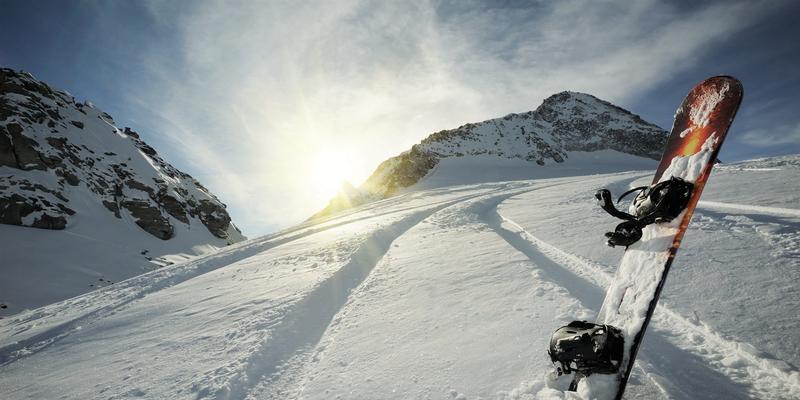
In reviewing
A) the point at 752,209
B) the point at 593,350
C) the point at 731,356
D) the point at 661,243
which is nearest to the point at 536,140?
the point at 752,209

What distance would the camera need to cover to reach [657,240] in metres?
2.28

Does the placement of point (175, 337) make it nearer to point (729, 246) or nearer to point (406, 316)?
point (406, 316)

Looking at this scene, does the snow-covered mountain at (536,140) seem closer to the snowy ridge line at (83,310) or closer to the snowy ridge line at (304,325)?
the snowy ridge line at (83,310)

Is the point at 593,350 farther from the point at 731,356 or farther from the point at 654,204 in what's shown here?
the point at 731,356

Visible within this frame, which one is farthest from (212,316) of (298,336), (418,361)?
(418,361)

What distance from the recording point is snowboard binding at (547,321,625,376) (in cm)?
189

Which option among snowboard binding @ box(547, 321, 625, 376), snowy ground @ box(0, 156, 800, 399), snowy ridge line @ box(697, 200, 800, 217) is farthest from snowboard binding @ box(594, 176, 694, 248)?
snowy ridge line @ box(697, 200, 800, 217)

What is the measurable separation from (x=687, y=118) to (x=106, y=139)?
4783 cm

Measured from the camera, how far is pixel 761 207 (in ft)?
17.6

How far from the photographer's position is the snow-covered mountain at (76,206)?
18702 millimetres

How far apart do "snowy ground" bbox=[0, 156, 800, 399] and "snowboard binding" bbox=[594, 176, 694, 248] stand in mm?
1147

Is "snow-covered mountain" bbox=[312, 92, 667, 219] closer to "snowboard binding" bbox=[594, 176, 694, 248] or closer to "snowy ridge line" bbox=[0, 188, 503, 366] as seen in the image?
"snowy ridge line" bbox=[0, 188, 503, 366]

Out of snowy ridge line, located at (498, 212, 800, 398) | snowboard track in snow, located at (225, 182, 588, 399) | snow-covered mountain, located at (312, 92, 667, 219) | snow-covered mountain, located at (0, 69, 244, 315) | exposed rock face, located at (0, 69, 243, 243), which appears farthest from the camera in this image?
snow-covered mountain, located at (312, 92, 667, 219)

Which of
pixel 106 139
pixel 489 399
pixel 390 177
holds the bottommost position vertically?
pixel 489 399
